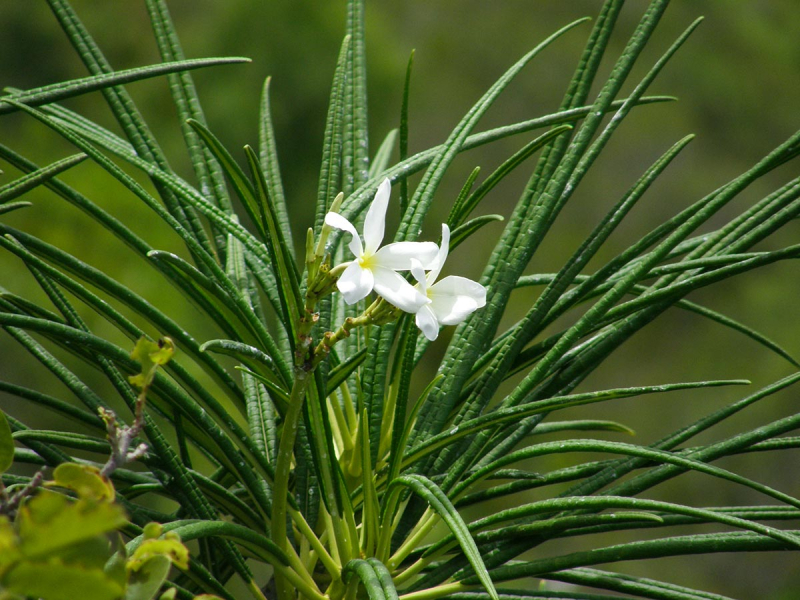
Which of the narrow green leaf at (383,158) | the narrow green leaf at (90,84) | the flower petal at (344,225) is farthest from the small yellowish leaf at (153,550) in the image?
the narrow green leaf at (383,158)

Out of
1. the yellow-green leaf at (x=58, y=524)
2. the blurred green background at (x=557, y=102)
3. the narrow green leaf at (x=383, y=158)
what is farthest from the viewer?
the blurred green background at (x=557, y=102)

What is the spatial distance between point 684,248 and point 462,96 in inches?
81.6

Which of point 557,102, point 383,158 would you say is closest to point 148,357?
point 383,158

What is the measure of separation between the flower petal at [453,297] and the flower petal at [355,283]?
1.5 inches

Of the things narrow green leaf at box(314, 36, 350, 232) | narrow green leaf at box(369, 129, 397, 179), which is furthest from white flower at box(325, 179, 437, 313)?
narrow green leaf at box(369, 129, 397, 179)

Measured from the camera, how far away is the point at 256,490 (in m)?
0.33

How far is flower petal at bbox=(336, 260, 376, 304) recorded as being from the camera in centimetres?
23

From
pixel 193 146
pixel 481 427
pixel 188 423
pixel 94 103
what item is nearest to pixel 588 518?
pixel 481 427

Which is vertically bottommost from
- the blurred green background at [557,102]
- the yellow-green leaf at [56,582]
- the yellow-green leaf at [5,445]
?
the yellow-green leaf at [56,582]

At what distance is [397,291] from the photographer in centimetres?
24

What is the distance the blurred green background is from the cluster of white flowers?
1.75m

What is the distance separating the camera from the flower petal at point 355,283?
0.75ft

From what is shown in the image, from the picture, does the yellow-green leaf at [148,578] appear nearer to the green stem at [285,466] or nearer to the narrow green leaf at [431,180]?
the green stem at [285,466]

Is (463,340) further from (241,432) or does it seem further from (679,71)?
(679,71)
